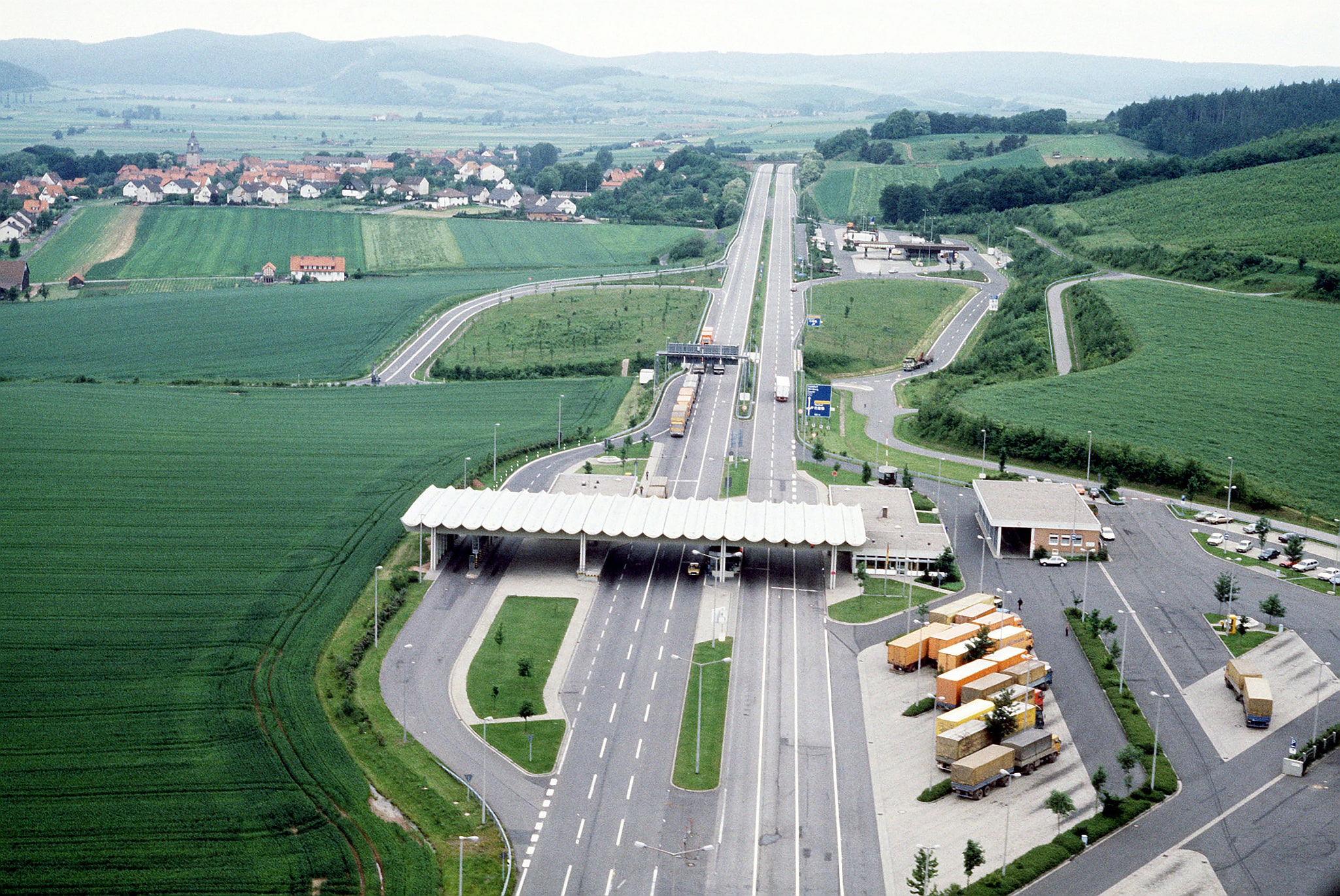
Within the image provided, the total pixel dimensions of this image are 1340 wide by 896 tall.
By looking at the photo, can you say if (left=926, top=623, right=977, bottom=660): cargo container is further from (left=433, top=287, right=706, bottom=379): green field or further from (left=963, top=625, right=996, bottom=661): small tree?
(left=433, top=287, right=706, bottom=379): green field

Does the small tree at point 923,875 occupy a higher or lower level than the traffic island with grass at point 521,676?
higher

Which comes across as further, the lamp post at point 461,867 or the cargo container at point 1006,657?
the cargo container at point 1006,657

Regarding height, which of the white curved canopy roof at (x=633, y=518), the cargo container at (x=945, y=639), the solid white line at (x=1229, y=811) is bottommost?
the solid white line at (x=1229, y=811)

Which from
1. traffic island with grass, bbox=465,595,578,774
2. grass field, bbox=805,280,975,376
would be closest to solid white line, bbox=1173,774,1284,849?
traffic island with grass, bbox=465,595,578,774

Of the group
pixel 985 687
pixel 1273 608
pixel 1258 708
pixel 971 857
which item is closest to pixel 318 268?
pixel 985 687

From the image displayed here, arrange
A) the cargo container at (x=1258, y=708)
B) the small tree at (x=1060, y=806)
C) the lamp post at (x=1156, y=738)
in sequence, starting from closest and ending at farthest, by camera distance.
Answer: the small tree at (x=1060, y=806) → the lamp post at (x=1156, y=738) → the cargo container at (x=1258, y=708)

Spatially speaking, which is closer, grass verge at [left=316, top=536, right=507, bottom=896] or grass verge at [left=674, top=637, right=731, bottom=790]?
grass verge at [left=316, top=536, right=507, bottom=896]

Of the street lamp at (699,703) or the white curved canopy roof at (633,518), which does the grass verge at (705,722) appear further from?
the white curved canopy roof at (633,518)

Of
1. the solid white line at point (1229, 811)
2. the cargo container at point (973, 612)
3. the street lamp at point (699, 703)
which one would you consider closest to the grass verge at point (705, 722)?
the street lamp at point (699, 703)
